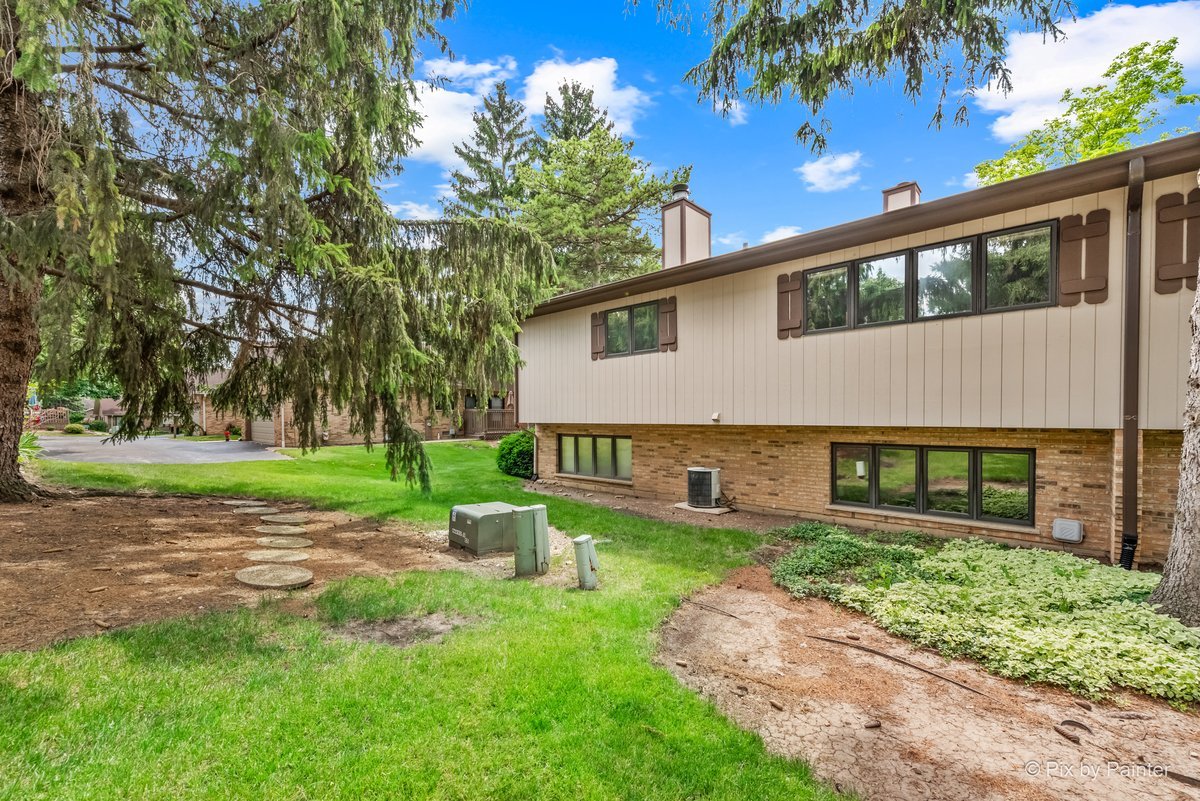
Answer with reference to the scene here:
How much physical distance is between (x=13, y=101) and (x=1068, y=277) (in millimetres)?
12536

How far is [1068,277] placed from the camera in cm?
630

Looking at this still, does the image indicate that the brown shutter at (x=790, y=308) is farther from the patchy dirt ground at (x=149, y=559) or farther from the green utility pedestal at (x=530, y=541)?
the green utility pedestal at (x=530, y=541)

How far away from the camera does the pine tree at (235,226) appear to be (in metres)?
4.75

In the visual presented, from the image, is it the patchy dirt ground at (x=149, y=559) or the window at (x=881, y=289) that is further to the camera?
the window at (x=881, y=289)

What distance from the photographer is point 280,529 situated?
25.7 ft

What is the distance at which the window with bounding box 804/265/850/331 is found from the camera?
8250 millimetres

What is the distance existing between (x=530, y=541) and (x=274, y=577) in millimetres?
2644

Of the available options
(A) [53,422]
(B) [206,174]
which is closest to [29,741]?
(B) [206,174]

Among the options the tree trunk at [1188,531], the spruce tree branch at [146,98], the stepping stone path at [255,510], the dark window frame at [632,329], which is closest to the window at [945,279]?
the tree trunk at [1188,531]

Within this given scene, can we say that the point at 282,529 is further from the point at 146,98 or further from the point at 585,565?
the point at 146,98

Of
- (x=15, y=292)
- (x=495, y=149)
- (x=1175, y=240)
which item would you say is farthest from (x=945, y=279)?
(x=495, y=149)

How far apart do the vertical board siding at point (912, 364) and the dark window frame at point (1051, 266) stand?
7cm

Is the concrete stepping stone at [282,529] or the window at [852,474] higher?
the window at [852,474]

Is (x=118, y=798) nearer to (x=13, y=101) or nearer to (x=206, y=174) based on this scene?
(x=206, y=174)
